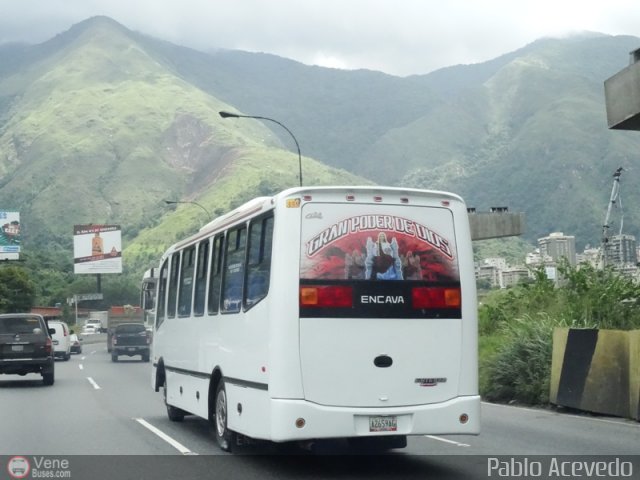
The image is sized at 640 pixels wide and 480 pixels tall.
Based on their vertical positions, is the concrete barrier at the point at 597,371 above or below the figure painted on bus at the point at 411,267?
below

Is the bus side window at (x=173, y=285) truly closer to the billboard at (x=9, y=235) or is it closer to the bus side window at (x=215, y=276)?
the bus side window at (x=215, y=276)

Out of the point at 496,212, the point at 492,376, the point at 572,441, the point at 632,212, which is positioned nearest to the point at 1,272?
the point at 496,212

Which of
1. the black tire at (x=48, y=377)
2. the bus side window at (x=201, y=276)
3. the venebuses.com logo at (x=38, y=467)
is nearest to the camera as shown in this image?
the venebuses.com logo at (x=38, y=467)

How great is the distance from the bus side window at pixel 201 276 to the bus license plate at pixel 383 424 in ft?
13.6

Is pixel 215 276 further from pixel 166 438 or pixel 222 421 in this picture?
pixel 166 438

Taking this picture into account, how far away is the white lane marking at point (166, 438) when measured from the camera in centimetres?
1295

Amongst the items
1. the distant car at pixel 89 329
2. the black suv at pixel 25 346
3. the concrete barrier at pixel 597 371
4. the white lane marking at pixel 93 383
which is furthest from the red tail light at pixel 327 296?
the distant car at pixel 89 329

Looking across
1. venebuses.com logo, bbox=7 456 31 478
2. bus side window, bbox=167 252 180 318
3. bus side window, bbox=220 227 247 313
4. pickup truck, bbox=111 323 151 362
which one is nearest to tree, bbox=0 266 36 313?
pickup truck, bbox=111 323 151 362

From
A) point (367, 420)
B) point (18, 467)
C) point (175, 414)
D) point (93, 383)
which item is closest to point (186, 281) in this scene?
point (175, 414)

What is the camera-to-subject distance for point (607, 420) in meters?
16.3

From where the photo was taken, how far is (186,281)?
50.8 feet

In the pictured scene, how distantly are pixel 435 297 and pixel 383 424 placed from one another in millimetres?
1487

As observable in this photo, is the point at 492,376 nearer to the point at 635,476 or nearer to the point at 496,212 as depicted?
the point at 635,476

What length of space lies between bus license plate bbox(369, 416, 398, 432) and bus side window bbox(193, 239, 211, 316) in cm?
415
